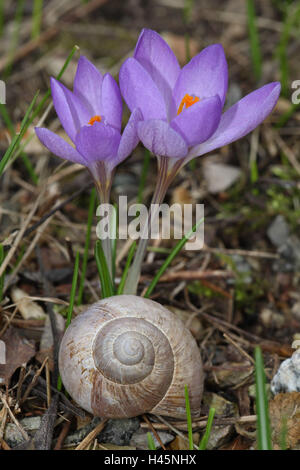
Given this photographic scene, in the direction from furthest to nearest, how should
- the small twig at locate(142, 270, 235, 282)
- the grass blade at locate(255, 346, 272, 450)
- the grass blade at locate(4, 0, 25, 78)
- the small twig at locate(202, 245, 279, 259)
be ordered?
1. the grass blade at locate(4, 0, 25, 78)
2. the small twig at locate(202, 245, 279, 259)
3. the small twig at locate(142, 270, 235, 282)
4. the grass blade at locate(255, 346, 272, 450)

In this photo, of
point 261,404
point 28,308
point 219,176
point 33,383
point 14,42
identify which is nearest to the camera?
point 261,404

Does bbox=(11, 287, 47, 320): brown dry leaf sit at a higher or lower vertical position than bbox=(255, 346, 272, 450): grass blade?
higher

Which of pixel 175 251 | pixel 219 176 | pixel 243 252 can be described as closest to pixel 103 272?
pixel 175 251

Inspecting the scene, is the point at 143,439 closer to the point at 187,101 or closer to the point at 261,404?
the point at 261,404

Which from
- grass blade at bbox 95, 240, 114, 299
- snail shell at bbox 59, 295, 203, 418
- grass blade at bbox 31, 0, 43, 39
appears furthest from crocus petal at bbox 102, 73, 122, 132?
grass blade at bbox 31, 0, 43, 39

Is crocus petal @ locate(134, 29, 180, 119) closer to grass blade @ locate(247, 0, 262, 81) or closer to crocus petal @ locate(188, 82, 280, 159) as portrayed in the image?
crocus petal @ locate(188, 82, 280, 159)

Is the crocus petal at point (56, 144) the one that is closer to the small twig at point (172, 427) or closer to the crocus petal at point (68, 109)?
the crocus petal at point (68, 109)

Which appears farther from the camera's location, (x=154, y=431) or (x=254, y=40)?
(x=254, y=40)
